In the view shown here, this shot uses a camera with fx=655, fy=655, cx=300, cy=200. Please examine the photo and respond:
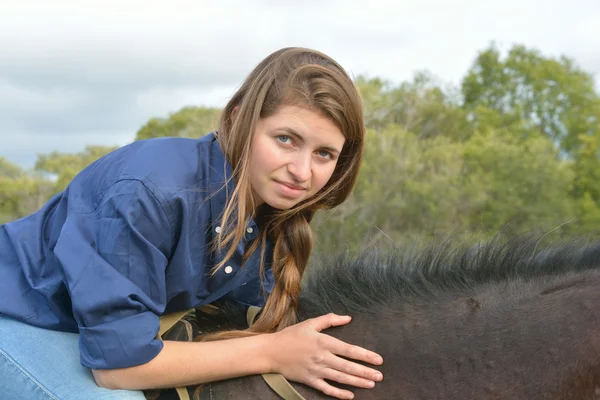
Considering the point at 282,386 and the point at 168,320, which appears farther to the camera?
the point at 168,320

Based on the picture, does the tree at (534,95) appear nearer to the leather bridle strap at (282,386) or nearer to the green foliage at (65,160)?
the green foliage at (65,160)

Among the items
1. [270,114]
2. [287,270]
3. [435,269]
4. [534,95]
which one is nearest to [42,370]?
[287,270]

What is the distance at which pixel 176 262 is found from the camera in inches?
86.7

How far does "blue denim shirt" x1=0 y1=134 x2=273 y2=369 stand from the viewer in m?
1.98

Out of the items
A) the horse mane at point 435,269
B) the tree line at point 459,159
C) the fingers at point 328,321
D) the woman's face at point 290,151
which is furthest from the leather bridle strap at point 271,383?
the tree line at point 459,159

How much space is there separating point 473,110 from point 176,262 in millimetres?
21675

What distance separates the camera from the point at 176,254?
7.20 ft

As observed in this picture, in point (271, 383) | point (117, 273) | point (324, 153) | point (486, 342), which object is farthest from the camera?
point (324, 153)

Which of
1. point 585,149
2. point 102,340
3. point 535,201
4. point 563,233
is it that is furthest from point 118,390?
point 585,149

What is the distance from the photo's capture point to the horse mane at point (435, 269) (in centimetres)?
224

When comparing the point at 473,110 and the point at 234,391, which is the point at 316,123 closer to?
the point at 234,391

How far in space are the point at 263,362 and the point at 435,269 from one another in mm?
685

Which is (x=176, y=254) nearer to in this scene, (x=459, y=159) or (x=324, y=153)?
(x=324, y=153)

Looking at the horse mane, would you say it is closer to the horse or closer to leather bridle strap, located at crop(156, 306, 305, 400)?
the horse
